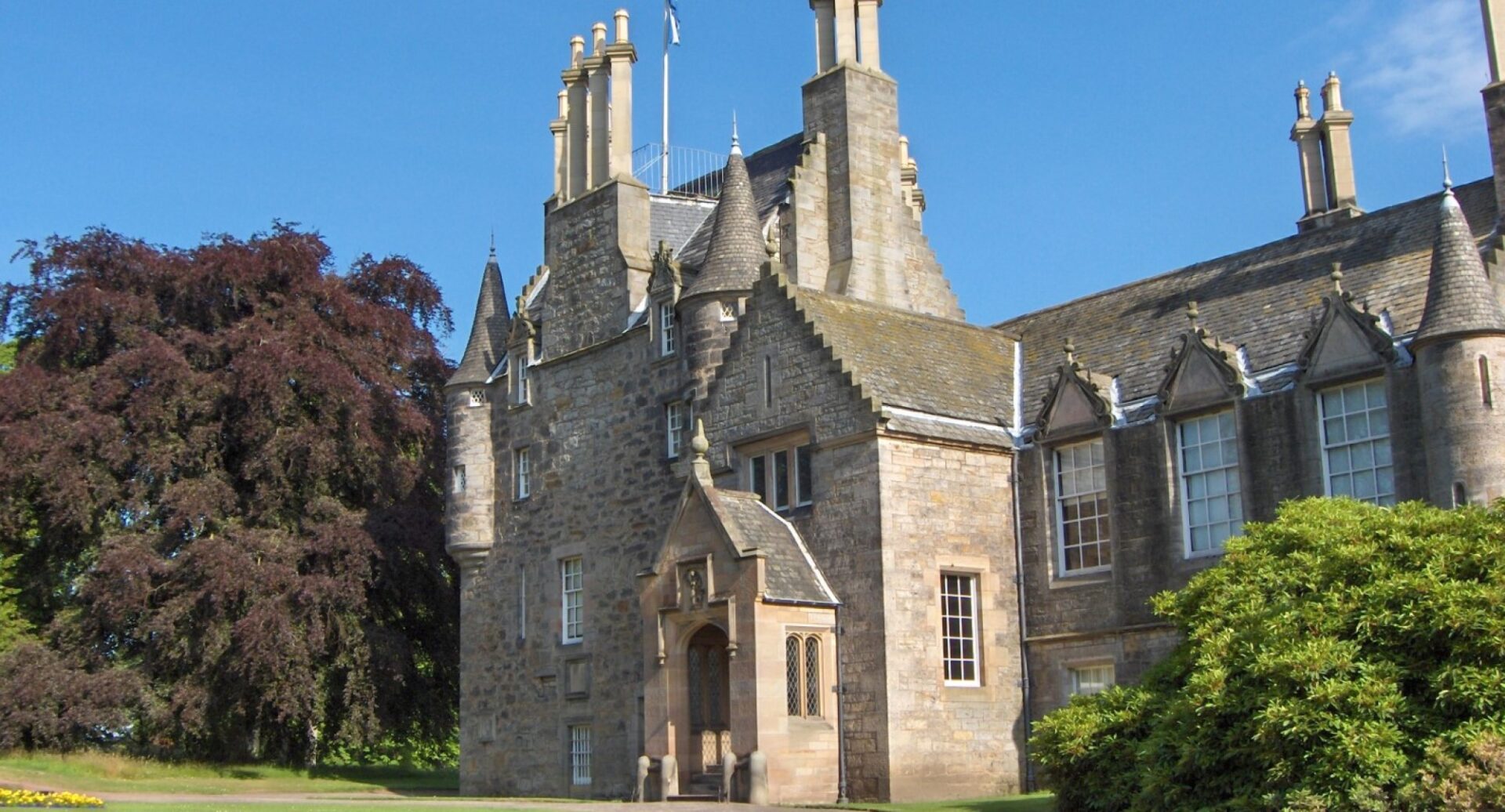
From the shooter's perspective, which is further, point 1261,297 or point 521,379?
point 521,379

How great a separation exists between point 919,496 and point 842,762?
4530 mm

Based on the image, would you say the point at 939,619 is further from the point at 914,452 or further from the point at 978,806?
the point at 978,806

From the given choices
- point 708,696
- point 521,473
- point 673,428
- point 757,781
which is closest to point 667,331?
point 673,428

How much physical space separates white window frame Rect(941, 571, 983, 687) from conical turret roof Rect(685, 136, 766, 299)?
23.5 ft

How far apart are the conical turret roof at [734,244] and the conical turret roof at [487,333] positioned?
8833mm

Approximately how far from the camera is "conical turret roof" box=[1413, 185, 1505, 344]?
72.6ft

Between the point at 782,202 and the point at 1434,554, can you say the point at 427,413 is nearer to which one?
the point at 782,202

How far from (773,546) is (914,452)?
283cm

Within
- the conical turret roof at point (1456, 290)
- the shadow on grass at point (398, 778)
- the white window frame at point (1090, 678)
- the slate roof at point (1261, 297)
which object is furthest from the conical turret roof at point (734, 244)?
the shadow on grass at point (398, 778)

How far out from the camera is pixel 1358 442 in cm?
2366

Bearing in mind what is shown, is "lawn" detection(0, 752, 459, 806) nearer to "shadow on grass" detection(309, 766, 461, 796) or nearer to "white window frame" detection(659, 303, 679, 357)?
"shadow on grass" detection(309, 766, 461, 796)

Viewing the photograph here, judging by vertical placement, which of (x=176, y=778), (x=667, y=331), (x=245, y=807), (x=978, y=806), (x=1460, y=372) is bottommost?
(x=978, y=806)

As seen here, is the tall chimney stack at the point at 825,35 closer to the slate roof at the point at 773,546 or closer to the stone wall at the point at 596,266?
the stone wall at the point at 596,266

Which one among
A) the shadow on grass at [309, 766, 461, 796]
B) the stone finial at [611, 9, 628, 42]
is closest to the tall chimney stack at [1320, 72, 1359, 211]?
the stone finial at [611, 9, 628, 42]
